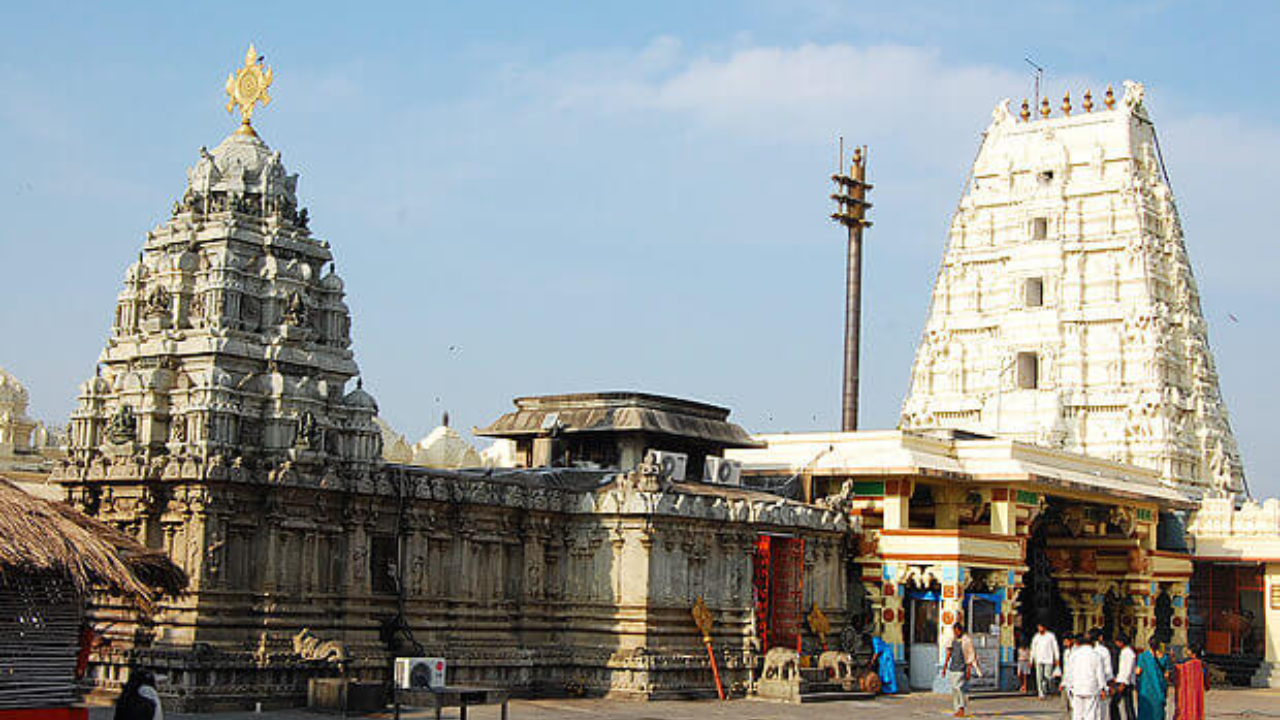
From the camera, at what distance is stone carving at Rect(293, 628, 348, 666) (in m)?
29.7

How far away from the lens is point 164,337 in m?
31.3

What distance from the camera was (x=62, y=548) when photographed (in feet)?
65.0

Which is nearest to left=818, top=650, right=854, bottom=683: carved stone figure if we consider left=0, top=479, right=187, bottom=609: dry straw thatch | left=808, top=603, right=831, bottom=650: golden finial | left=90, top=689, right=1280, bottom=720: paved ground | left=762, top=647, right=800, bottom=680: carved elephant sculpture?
left=90, top=689, right=1280, bottom=720: paved ground

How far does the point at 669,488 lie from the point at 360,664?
8779 millimetres

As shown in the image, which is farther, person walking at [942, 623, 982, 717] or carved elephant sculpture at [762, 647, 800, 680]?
person walking at [942, 623, 982, 717]

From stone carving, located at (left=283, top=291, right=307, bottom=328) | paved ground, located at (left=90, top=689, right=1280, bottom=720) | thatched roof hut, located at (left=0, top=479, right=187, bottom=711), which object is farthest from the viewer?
stone carving, located at (left=283, top=291, right=307, bottom=328)

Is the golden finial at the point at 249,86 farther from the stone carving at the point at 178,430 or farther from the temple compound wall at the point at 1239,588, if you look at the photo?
the temple compound wall at the point at 1239,588

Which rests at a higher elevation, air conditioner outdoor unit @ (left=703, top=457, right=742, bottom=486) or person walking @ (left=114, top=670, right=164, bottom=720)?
air conditioner outdoor unit @ (left=703, top=457, right=742, bottom=486)

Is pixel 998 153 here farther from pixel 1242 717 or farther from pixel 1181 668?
pixel 1181 668

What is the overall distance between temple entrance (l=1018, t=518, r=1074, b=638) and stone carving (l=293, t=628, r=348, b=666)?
26.8m

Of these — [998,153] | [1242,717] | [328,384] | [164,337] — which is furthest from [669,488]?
[998,153]

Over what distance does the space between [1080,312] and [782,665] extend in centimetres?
3255

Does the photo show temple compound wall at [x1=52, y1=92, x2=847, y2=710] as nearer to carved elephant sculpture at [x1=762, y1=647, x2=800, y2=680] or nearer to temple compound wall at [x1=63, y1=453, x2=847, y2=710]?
temple compound wall at [x1=63, y1=453, x2=847, y2=710]

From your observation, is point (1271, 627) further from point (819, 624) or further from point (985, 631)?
point (819, 624)
